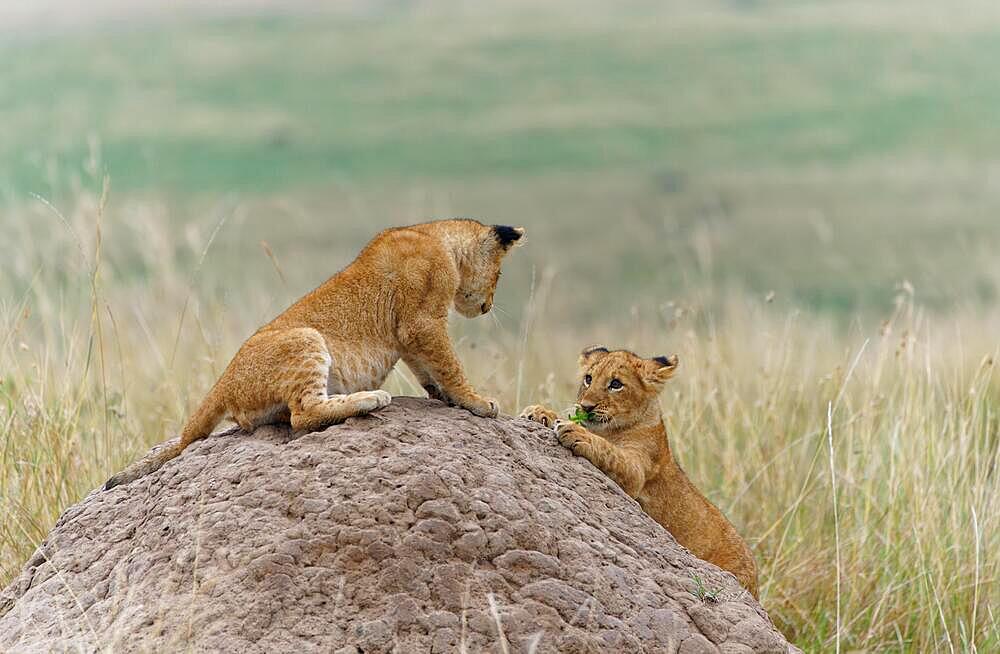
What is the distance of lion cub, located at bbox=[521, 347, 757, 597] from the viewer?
6.93 metres

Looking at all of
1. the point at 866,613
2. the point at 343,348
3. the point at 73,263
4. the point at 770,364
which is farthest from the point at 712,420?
the point at 73,263

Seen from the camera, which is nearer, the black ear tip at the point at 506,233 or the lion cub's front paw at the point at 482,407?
the lion cub's front paw at the point at 482,407

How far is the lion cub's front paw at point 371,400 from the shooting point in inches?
234

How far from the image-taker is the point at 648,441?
23.1ft

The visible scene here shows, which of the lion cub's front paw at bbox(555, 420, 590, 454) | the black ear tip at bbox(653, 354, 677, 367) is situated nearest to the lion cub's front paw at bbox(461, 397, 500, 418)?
the lion cub's front paw at bbox(555, 420, 590, 454)

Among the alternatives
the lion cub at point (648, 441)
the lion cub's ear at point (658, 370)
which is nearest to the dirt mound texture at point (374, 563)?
the lion cub at point (648, 441)

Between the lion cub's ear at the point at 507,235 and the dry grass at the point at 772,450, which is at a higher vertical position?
the lion cub's ear at the point at 507,235

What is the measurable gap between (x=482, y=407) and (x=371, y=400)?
2.25 ft

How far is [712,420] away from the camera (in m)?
10.4

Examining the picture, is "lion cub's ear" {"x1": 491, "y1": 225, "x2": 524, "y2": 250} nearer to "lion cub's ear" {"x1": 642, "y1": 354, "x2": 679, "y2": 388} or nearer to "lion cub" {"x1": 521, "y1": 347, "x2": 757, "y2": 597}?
"lion cub" {"x1": 521, "y1": 347, "x2": 757, "y2": 597}

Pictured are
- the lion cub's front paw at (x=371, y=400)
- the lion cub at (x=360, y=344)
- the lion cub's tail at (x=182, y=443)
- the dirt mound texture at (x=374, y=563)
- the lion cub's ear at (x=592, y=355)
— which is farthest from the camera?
the lion cub's ear at (x=592, y=355)

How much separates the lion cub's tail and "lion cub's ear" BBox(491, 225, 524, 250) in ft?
5.33

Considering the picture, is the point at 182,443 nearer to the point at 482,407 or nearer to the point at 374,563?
the point at 482,407

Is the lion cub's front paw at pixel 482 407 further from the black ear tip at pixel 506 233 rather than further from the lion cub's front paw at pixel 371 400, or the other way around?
the black ear tip at pixel 506 233
